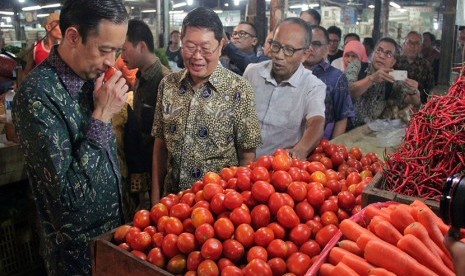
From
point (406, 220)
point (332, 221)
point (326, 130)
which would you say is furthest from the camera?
point (326, 130)

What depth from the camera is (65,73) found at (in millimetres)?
1972

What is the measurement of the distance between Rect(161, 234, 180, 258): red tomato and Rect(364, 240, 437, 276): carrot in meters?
0.76

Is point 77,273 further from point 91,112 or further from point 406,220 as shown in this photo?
point 406,220

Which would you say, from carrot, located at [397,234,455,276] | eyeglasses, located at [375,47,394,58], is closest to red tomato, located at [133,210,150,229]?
carrot, located at [397,234,455,276]

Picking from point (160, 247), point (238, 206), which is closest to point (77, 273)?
point (160, 247)

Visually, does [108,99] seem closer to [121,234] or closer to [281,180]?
[121,234]

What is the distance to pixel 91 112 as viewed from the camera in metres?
2.14

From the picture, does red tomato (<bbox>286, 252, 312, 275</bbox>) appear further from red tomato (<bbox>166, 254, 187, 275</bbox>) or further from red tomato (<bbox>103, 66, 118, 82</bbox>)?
red tomato (<bbox>103, 66, 118, 82</bbox>)

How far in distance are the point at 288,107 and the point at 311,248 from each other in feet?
5.28

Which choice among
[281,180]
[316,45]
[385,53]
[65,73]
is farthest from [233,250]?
[385,53]

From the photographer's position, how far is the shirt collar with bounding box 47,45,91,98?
196cm

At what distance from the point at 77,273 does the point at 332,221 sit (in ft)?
4.27

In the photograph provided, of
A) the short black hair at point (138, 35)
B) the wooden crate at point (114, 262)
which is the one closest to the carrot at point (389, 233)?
the wooden crate at point (114, 262)

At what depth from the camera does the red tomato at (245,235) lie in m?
1.70
